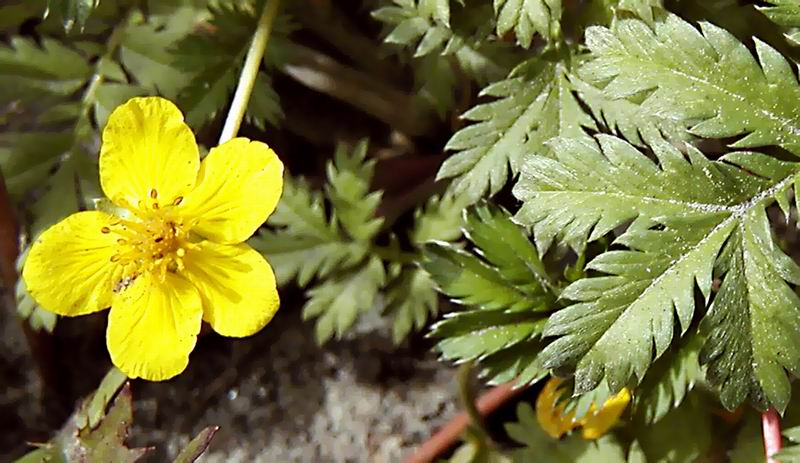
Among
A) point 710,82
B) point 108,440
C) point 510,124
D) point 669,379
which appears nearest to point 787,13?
point 710,82

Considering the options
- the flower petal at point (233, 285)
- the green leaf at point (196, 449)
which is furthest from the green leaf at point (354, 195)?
the green leaf at point (196, 449)

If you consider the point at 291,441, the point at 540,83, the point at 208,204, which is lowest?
the point at 291,441

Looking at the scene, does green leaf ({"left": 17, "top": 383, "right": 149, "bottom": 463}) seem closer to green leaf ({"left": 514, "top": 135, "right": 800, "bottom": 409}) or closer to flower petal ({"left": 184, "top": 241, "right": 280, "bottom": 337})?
flower petal ({"left": 184, "top": 241, "right": 280, "bottom": 337})

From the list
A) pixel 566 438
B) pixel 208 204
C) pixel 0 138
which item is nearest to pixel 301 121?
pixel 0 138

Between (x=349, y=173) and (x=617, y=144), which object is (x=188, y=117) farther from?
(x=617, y=144)

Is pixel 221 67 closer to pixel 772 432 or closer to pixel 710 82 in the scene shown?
pixel 710 82

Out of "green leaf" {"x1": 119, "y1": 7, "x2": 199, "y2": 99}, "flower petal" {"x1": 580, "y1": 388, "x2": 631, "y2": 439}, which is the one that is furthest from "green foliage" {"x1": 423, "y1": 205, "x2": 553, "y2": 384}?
"green leaf" {"x1": 119, "y1": 7, "x2": 199, "y2": 99}
